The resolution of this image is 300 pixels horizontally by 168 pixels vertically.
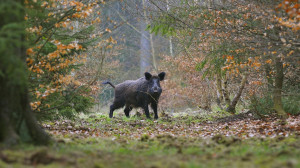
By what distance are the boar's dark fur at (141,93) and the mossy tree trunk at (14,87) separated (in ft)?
29.5

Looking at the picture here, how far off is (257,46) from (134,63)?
98.0 feet

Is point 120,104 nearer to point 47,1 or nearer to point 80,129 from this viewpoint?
point 80,129

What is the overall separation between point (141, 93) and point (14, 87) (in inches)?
405

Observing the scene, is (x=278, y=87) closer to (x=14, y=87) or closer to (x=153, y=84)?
(x=153, y=84)

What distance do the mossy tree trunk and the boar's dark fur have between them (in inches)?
354

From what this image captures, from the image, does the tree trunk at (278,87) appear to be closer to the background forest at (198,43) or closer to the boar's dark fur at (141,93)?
the background forest at (198,43)

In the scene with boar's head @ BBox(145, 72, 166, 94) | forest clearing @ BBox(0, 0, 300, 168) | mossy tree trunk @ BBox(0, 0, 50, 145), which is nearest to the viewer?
mossy tree trunk @ BBox(0, 0, 50, 145)

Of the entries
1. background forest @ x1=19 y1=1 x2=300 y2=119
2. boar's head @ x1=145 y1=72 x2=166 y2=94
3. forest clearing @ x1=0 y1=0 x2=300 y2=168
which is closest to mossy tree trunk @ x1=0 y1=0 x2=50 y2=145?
forest clearing @ x1=0 y1=0 x2=300 y2=168

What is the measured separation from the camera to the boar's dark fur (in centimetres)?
1456

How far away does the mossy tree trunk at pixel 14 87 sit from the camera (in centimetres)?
426

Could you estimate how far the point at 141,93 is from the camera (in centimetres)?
1512

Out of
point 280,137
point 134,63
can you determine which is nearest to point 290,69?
point 280,137

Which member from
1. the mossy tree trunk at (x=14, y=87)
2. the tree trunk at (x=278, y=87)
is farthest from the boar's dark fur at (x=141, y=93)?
the mossy tree trunk at (x=14, y=87)

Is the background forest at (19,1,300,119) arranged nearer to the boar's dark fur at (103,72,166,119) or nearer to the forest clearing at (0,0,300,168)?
the forest clearing at (0,0,300,168)
